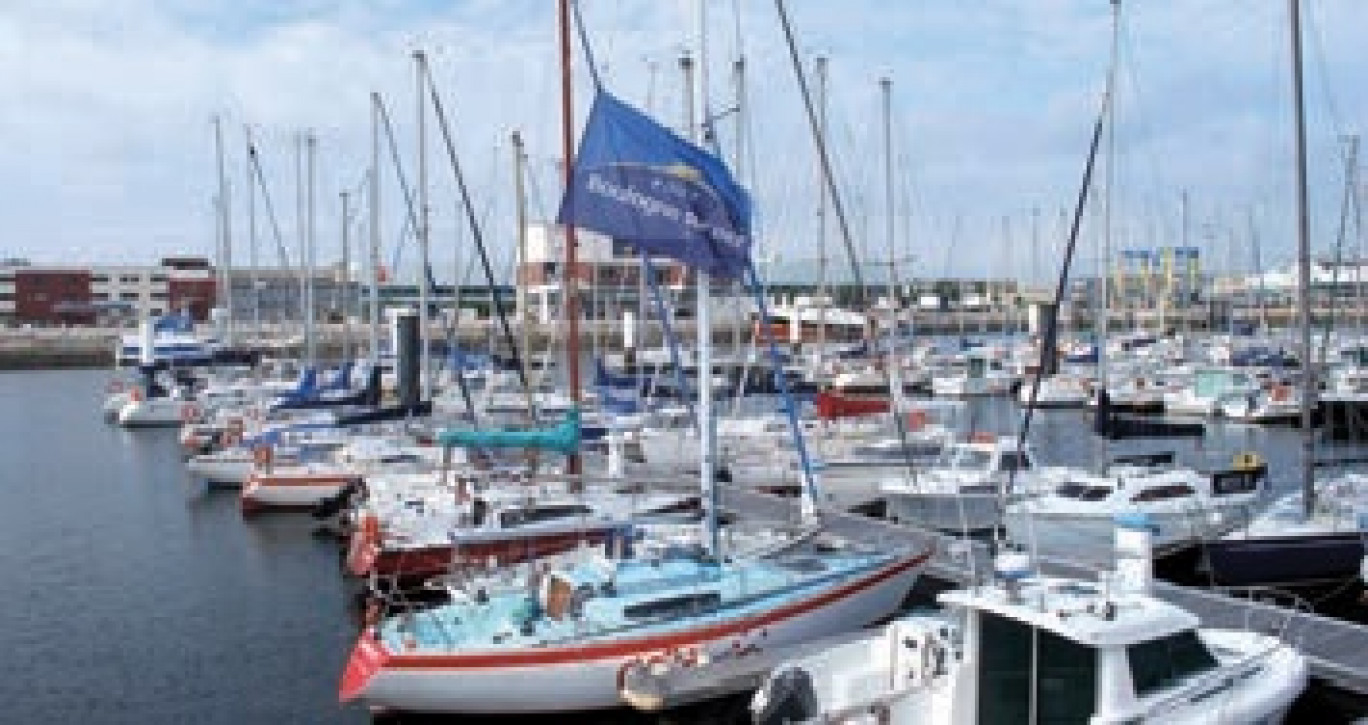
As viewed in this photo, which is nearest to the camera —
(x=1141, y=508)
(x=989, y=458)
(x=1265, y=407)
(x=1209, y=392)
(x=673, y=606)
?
(x=673, y=606)

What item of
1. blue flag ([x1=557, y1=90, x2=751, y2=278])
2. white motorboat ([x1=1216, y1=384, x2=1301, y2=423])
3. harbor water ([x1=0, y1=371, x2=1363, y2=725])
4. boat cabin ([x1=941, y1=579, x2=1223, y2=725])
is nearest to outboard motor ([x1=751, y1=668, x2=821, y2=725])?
boat cabin ([x1=941, y1=579, x2=1223, y2=725])

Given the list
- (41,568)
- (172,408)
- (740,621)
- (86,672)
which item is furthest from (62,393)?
(740,621)

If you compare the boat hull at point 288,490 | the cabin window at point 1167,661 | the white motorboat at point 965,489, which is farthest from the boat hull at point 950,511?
the boat hull at point 288,490

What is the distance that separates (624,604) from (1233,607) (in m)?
8.57

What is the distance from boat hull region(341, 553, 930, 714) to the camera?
16.5 metres

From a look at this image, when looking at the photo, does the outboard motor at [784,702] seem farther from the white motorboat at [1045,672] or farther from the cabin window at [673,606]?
the cabin window at [673,606]

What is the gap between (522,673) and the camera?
654 inches

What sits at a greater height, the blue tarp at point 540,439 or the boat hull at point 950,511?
the blue tarp at point 540,439

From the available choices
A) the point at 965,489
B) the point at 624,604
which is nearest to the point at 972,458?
the point at 965,489

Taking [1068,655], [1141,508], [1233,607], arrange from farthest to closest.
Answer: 1. [1141,508]
2. [1233,607]
3. [1068,655]

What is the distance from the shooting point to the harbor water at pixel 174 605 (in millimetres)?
19359

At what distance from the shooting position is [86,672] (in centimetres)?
2136

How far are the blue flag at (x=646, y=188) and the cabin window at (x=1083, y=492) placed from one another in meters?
10.6

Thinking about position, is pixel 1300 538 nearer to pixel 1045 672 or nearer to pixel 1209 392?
pixel 1045 672
